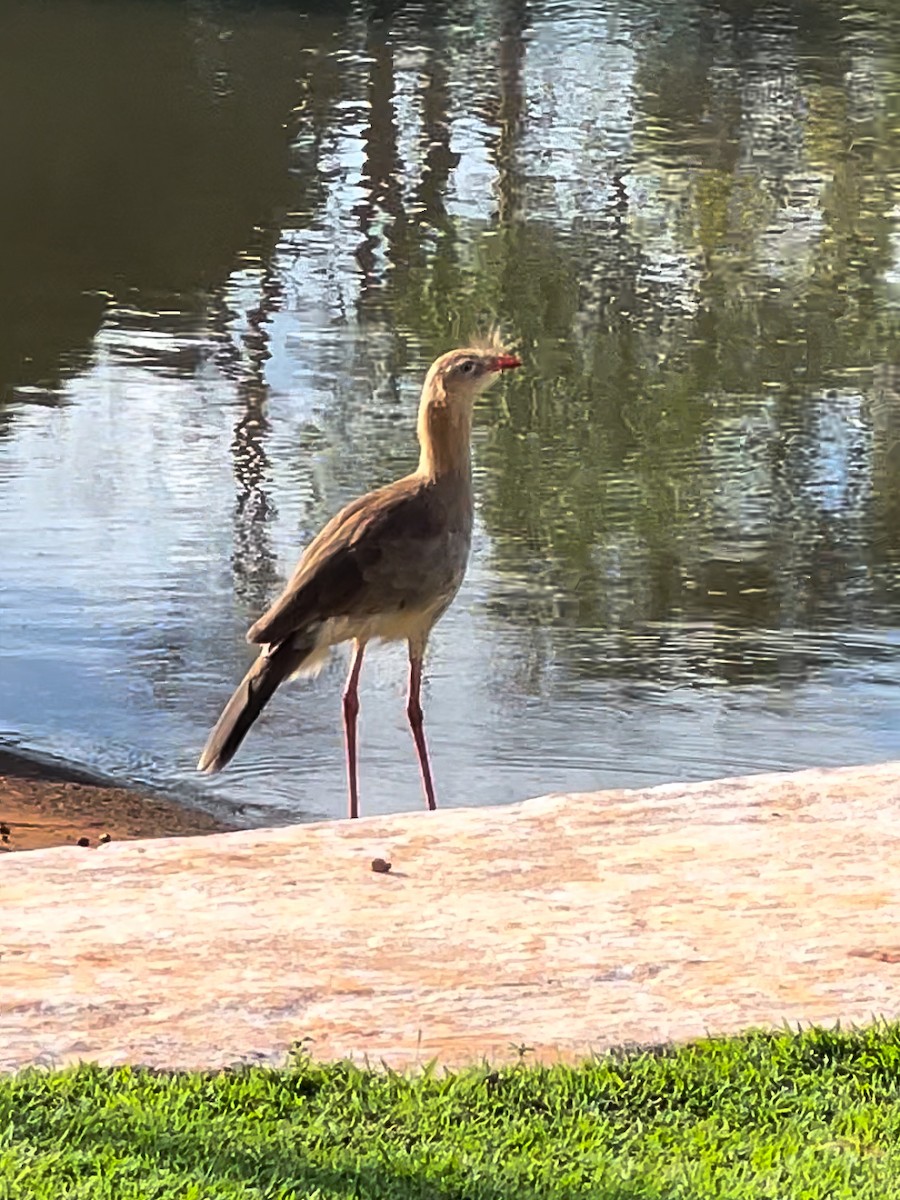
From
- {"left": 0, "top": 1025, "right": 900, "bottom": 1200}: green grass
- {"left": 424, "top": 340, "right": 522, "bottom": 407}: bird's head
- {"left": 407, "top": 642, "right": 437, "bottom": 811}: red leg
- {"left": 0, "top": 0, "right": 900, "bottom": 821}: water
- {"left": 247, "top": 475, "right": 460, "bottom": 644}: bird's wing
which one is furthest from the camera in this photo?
{"left": 0, "top": 0, "right": 900, "bottom": 821}: water

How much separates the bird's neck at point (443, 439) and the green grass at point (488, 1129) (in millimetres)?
3435

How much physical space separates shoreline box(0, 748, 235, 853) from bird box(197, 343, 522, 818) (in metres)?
0.47

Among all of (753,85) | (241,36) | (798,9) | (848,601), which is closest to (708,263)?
(848,601)

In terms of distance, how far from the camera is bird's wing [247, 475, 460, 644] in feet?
24.4

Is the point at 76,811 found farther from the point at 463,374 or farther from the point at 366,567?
the point at 463,374

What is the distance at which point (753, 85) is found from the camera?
2316 centimetres

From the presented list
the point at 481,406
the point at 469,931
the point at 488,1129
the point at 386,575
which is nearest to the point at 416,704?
the point at 386,575

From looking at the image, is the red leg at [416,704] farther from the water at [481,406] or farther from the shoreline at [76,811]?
the shoreline at [76,811]

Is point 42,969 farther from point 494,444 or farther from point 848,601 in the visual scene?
point 494,444

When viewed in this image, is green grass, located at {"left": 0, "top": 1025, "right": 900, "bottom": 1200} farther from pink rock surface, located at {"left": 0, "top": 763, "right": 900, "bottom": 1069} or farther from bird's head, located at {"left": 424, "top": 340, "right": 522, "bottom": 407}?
bird's head, located at {"left": 424, "top": 340, "right": 522, "bottom": 407}

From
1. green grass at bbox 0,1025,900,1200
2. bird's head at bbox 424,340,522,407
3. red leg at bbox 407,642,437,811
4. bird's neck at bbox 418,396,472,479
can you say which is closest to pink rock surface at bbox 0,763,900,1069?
green grass at bbox 0,1025,900,1200

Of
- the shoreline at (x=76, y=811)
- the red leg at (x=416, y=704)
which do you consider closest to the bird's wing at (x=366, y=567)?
the red leg at (x=416, y=704)

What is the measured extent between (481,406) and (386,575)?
5.38 meters

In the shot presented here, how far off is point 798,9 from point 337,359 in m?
16.8
